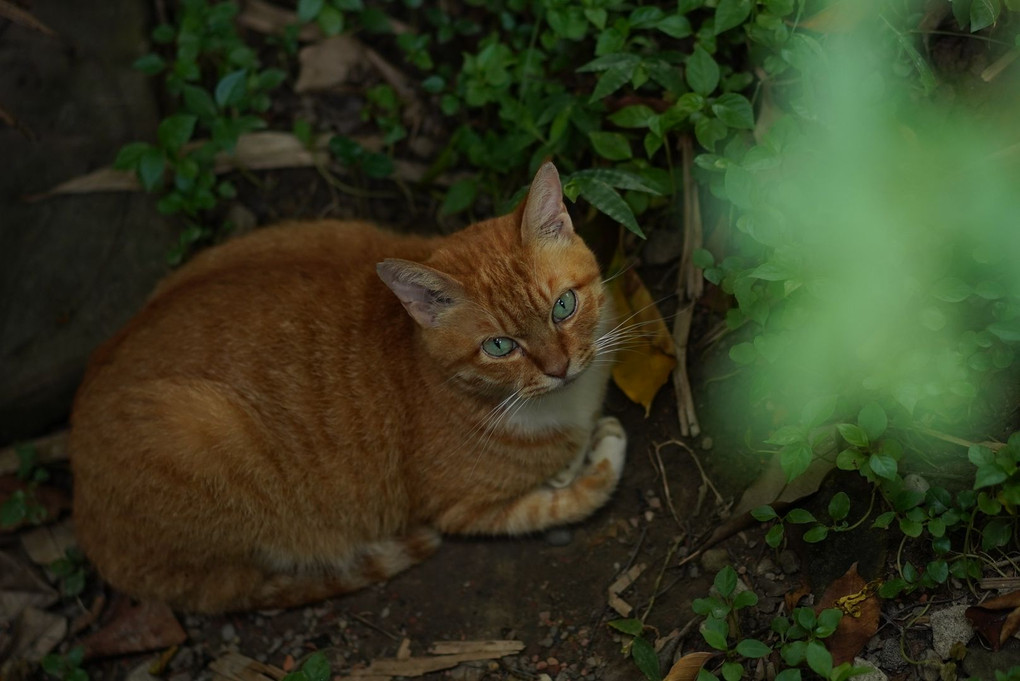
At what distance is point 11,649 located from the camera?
13.8ft

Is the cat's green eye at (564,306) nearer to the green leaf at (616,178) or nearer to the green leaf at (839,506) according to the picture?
the green leaf at (616,178)

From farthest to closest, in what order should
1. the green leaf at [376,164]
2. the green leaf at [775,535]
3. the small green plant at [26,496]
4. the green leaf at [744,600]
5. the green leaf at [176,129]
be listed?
the green leaf at [376,164]
the green leaf at [176,129]
the small green plant at [26,496]
the green leaf at [775,535]
the green leaf at [744,600]

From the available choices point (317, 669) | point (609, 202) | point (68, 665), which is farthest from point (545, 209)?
point (68, 665)

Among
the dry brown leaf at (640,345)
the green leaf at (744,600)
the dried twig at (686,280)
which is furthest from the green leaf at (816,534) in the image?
the dry brown leaf at (640,345)

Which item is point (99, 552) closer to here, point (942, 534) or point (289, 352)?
point (289, 352)

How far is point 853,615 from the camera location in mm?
3092

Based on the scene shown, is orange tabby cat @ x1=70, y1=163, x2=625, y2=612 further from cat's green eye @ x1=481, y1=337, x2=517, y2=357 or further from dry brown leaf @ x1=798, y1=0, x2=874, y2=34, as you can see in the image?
dry brown leaf @ x1=798, y1=0, x2=874, y2=34

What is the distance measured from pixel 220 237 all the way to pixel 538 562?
8.25 ft

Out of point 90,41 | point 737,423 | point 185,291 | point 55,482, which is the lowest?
point 55,482

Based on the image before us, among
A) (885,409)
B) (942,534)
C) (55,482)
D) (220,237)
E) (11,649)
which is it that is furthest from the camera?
(220,237)

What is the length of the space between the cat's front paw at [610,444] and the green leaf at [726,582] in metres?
0.87

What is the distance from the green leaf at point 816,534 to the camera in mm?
3135

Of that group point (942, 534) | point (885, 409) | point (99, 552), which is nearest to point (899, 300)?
point (885, 409)

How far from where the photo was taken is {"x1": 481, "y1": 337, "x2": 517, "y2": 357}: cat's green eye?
3.49m
